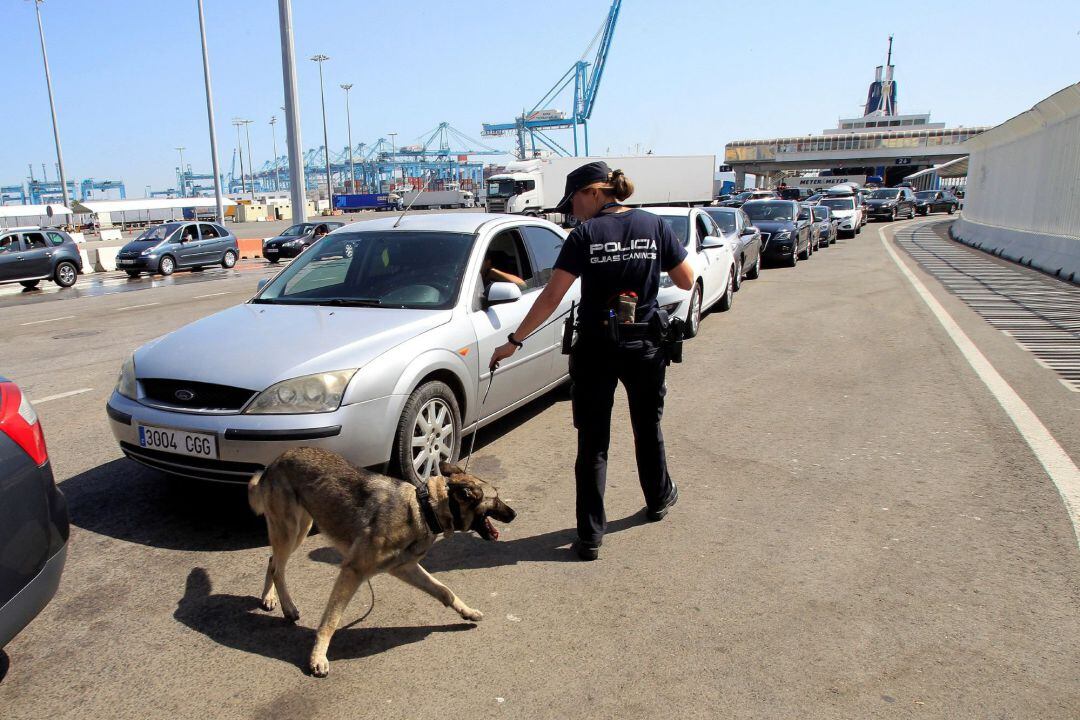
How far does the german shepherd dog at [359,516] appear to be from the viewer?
9.96 feet

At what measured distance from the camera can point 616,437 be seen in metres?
5.84

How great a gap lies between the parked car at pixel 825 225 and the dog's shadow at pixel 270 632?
23713 millimetres

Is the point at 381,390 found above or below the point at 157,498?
above

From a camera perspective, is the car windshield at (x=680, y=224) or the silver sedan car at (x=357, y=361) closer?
the silver sedan car at (x=357, y=361)

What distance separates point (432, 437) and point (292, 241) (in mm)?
24363

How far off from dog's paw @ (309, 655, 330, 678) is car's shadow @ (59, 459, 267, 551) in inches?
49.4

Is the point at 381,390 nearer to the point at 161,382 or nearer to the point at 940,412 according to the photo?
the point at 161,382

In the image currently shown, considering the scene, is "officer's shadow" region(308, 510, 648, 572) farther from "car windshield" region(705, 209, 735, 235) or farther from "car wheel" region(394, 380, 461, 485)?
"car windshield" region(705, 209, 735, 235)

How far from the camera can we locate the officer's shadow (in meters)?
3.86

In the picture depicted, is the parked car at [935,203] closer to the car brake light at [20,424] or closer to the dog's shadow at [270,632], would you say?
the dog's shadow at [270,632]

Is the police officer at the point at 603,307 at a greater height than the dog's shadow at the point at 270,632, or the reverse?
the police officer at the point at 603,307

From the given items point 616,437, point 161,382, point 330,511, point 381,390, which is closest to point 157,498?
point 161,382

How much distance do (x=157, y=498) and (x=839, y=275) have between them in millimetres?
15611

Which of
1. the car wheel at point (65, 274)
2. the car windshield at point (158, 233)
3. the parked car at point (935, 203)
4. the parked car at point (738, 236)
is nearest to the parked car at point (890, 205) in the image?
the parked car at point (935, 203)
